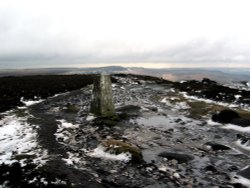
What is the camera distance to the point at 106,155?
13211mm

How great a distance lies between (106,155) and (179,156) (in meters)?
3.05

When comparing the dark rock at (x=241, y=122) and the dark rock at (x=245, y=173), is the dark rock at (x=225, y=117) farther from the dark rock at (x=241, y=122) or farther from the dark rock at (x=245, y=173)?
the dark rock at (x=245, y=173)

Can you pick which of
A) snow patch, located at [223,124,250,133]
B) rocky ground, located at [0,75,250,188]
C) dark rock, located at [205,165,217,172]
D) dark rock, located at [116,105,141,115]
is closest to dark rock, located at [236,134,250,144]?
rocky ground, located at [0,75,250,188]

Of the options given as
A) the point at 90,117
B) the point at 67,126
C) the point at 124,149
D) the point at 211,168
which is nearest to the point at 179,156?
the point at 211,168

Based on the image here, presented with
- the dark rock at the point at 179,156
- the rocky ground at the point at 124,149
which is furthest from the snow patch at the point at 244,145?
the dark rock at the point at 179,156

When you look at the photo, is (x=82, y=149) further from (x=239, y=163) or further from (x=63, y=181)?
(x=239, y=163)

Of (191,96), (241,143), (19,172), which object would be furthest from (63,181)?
(191,96)

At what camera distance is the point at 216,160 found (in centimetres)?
1296

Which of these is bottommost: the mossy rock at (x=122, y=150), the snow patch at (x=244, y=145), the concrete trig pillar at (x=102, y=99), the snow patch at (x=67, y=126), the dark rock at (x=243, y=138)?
the snow patch at (x=244, y=145)

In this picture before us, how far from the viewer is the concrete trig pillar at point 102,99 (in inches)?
864

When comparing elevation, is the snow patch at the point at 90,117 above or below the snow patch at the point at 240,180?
above

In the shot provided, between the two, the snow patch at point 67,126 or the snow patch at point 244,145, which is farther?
the snow patch at point 67,126

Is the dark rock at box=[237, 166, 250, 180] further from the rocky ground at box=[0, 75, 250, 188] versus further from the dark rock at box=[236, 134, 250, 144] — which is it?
the dark rock at box=[236, 134, 250, 144]

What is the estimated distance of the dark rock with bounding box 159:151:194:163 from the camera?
12.9 meters
